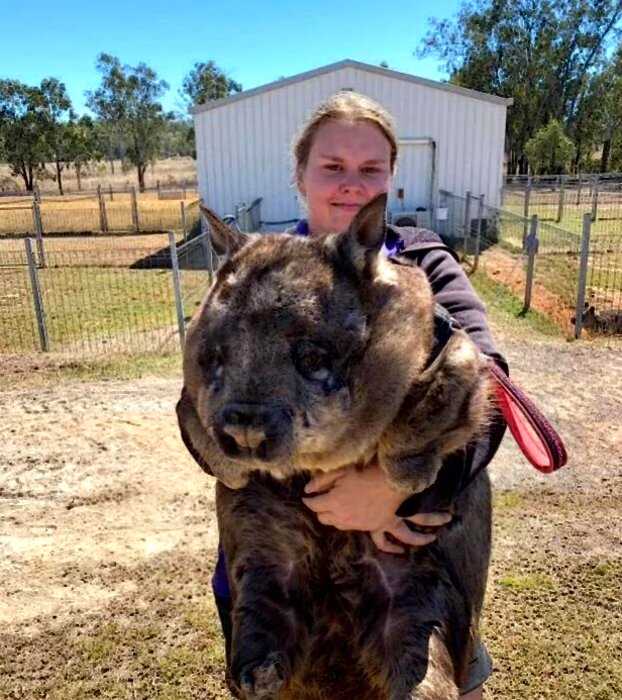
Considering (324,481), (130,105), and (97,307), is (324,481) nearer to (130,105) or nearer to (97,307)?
(97,307)

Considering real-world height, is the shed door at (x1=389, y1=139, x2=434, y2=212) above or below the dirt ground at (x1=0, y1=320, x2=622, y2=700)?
above

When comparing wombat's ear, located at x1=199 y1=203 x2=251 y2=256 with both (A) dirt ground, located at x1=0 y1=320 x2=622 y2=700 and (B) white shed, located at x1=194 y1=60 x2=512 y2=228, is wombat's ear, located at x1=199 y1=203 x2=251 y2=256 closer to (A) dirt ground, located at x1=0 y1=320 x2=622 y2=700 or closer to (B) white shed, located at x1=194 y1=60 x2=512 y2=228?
(A) dirt ground, located at x1=0 y1=320 x2=622 y2=700

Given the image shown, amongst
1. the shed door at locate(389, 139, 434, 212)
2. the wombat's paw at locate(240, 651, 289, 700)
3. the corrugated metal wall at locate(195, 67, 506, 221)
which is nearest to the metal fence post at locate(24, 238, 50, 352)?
the wombat's paw at locate(240, 651, 289, 700)

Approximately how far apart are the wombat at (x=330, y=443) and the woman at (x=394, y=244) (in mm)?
87

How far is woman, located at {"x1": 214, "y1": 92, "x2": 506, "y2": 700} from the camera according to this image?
7.82 ft

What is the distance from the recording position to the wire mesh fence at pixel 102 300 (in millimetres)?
10578

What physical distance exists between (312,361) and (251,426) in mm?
270

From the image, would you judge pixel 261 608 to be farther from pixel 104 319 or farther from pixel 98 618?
pixel 104 319

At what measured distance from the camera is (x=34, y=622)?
15.0 feet

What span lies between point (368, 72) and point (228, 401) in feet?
66.7

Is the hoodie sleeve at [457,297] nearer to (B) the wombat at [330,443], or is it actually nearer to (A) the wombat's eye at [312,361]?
(B) the wombat at [330,443]

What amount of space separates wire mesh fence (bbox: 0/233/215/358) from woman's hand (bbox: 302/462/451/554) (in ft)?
25.5

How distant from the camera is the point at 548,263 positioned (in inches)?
635

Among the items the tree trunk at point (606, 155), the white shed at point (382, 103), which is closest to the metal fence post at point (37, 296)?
the white shed at point (382, 103)
